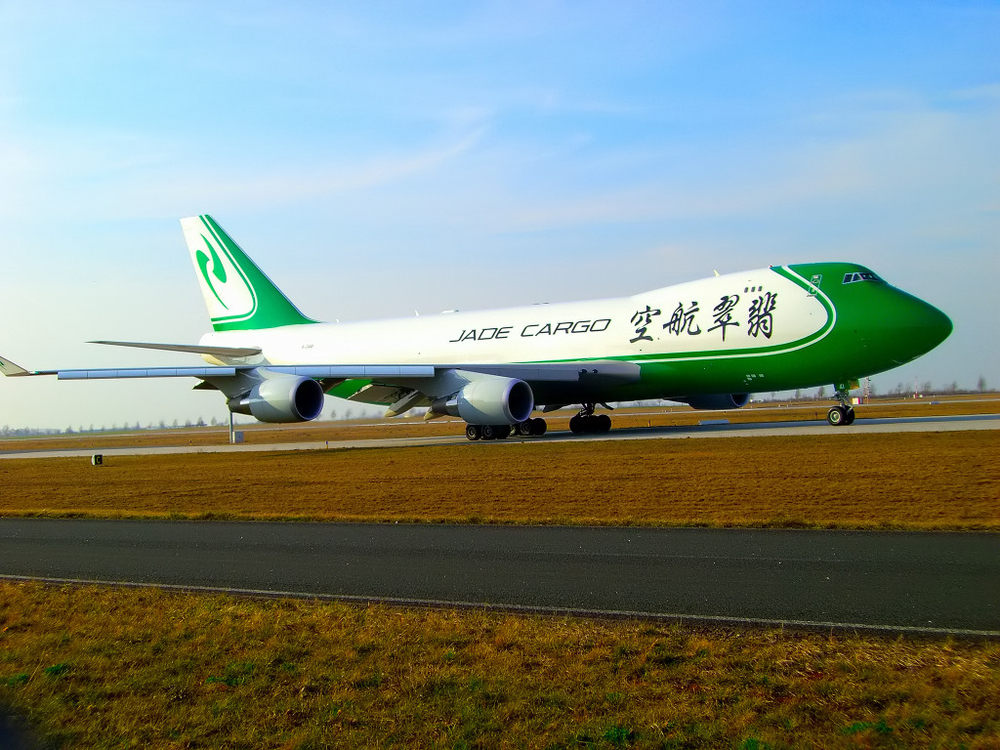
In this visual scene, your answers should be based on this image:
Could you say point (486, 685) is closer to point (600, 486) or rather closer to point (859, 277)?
point (600, 486)

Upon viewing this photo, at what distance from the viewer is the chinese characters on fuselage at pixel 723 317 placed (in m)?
27.6

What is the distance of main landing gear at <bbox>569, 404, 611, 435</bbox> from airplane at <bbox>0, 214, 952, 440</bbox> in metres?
0.05

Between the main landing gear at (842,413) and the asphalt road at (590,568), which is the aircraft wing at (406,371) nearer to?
the main landing gear at (842,413)

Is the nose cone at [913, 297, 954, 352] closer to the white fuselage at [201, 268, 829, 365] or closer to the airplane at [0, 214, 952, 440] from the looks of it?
the airplane at [0, 214, 952, 440]

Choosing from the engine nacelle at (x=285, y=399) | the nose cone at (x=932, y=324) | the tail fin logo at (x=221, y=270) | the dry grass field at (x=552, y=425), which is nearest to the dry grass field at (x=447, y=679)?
the engine nacelle at (x=285, y=399)

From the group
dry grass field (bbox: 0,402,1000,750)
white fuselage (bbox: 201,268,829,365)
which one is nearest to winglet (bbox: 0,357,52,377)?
white fuselage (bbox: 201,268,829,365)

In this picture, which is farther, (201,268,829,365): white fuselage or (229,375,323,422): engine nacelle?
(229,375,323,422): engine nacelle

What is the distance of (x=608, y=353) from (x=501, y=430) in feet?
15.5

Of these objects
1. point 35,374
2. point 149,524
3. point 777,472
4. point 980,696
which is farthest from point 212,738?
point 35,374

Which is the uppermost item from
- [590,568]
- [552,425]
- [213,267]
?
[213,267]

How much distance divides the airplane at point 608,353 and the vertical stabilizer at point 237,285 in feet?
12.0

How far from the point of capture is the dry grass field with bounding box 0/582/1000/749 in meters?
4.79

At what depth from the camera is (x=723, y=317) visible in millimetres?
28344

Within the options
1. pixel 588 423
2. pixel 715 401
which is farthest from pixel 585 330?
pixel 715 401
